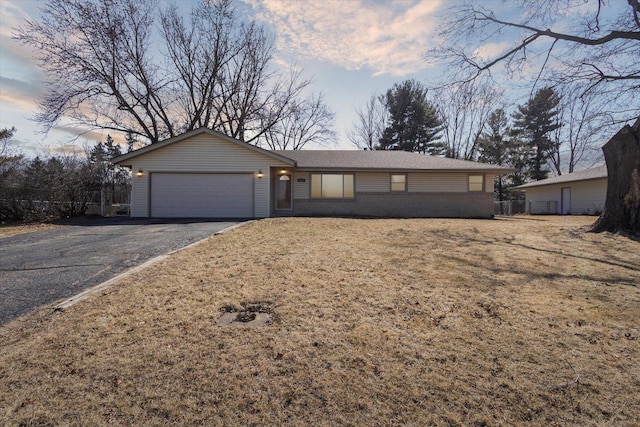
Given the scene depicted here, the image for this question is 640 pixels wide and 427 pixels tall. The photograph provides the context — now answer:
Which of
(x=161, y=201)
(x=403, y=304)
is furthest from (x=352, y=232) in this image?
(x=161, y=201)

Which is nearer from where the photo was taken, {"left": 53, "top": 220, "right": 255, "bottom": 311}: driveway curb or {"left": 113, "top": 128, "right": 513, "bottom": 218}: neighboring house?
{"left": 53, "top": 220, "right": 255, "bottom": 311}: driveway curb

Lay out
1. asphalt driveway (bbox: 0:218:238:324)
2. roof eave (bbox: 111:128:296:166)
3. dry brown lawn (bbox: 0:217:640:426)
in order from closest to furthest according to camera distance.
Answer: dry brown lawn (bbox: 0:217:640:426), asphalt driveway (bbox: 0:218:238:324), roof eave (bbox: 111:128:296:166)

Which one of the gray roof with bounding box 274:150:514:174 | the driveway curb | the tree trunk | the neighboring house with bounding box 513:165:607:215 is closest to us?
the driveway curb

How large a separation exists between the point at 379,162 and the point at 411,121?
16.3 m

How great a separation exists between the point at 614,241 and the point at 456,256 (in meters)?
4.57

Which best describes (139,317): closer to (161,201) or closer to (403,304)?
(403,304)

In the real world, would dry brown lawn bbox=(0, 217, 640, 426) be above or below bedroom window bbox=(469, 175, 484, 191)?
below

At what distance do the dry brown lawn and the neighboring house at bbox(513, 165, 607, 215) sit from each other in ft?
62.0

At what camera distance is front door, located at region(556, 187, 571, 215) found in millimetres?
21281

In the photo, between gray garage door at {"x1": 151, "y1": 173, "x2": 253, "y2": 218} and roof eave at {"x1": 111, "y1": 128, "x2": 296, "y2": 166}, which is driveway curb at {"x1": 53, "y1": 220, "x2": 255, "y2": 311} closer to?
gray garage door at {"x1": 151, "y1": 173, "x2": 253, "y2": 218}

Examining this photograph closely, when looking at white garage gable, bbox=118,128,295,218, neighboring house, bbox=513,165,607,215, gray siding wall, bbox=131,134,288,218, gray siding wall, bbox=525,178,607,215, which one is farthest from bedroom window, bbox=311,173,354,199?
neighboring house, bbox=513,165,607,215

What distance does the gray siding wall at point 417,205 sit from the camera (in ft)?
49.3

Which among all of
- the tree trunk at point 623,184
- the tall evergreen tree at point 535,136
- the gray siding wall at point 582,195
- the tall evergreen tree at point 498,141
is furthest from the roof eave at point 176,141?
the tall evergreen tree at point 535,136

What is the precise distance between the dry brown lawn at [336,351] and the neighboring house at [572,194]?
62.0ft
